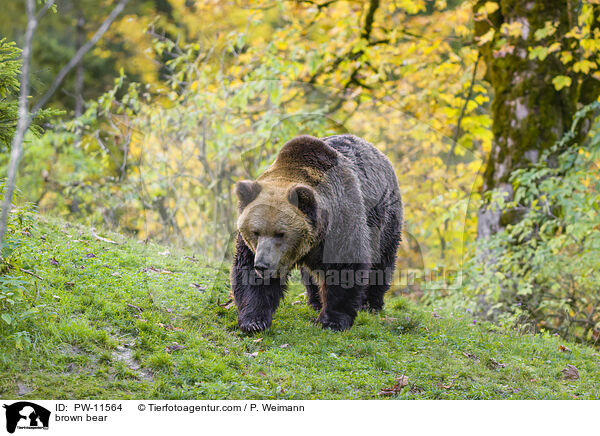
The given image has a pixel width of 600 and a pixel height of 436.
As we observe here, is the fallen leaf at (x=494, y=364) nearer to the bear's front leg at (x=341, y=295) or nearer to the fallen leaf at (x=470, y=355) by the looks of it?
the fallen leaf at (x=470, y=355)

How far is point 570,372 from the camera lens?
5965 mm

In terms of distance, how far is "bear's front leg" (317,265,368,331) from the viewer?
19.7ft

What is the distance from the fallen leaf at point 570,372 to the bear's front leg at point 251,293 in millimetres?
3094

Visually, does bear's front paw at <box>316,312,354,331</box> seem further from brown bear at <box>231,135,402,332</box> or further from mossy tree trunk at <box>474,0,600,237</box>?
mossy tree trunk at <box>474,0,600,237</box>

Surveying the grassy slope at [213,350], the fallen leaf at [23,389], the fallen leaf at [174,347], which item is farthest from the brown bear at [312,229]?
the fallen leaf at [23,389]

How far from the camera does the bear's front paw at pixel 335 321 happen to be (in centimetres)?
601

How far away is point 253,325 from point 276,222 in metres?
1.12

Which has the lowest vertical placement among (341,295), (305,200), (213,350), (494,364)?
(494,364)

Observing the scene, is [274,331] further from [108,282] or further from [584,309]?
[584,309]

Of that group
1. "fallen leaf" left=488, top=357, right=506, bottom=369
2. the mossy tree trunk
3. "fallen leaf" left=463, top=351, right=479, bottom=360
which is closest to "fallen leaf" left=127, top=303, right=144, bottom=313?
"fallen leaf" left=463, top=351, right=479, bottom=360

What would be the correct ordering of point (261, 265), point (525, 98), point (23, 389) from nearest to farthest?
point (23, 389) → point (261, 265) → point (525, 98)

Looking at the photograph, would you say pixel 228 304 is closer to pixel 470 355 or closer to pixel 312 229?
pixel 312 229

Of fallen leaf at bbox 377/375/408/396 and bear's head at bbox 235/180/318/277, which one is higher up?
bear's head at bbox 235/180/318/277
